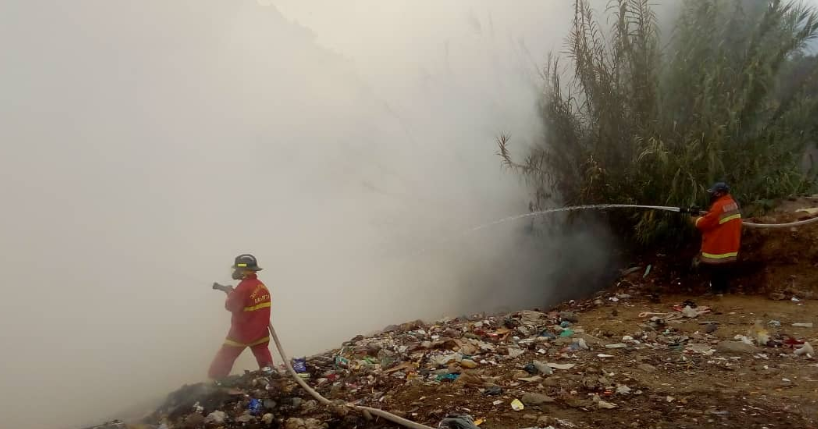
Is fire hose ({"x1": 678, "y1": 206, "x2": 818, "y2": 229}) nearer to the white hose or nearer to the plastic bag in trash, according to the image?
the white hose

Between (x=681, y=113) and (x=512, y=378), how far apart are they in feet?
14.9

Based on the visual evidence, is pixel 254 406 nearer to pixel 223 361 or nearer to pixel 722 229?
pixel 223 361

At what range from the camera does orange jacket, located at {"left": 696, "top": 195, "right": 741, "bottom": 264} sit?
5.48m

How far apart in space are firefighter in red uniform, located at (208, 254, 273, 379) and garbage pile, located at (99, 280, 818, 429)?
41cm

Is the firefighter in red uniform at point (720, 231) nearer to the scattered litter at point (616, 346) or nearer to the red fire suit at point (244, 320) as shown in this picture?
the scattered litter at point (616, 346)

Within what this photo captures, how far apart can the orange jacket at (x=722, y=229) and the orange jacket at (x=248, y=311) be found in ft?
13.8

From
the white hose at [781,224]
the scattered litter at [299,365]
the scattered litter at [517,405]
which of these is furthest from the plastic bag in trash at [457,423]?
the white hose at [781,224]

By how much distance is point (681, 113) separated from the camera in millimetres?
6723

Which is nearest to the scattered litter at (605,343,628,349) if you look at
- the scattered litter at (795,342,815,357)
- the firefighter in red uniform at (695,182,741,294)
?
the scattered litter at (795,342,815,357)

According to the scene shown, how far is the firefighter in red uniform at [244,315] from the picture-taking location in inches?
166

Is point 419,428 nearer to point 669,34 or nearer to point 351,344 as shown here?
point 351,344

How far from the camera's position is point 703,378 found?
354 centimetres

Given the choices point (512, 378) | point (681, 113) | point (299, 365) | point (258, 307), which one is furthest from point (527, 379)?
point (681, 113)

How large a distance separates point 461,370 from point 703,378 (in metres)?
1.50
